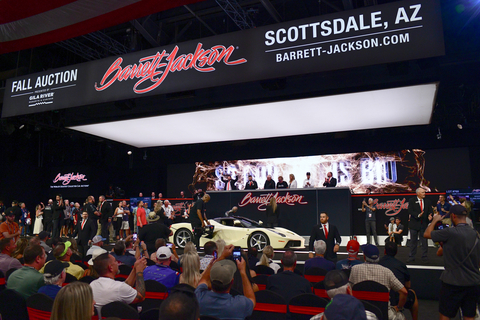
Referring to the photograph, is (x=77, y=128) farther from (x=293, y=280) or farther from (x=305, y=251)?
(x=293, y=280)

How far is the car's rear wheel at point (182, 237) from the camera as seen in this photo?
426 inches

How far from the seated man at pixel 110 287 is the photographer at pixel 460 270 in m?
3.21

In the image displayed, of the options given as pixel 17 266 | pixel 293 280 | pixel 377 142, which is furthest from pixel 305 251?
pixel 377 142

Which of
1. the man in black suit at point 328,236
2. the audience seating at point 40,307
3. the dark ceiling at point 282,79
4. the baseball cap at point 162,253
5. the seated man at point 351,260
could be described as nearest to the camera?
the audience seating at point 40,307

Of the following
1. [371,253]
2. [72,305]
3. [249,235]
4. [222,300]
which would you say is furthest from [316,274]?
[249,235]

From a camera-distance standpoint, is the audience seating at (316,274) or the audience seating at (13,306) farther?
the audience seating at (316,274)

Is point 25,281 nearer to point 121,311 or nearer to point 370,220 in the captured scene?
point 121,311

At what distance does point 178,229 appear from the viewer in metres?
10.9

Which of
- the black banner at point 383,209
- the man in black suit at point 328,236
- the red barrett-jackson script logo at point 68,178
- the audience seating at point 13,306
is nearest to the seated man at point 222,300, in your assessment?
the audience seating at point 13,306

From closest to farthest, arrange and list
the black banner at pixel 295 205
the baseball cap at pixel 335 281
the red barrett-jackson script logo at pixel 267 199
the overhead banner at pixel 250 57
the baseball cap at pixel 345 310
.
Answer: the baseball cap at pixel 345 310, the baseball cap at pixel 335 281, the overhead banner at pixel 250 57, the black banner at pixel 295 205, the red barrett-jackson script logo at pixel 267 199

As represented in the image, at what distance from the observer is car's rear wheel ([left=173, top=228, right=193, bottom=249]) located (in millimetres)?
10812

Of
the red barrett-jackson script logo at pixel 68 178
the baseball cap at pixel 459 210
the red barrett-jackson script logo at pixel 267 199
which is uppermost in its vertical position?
the red barrett-jackson script logo at pixel 68 178

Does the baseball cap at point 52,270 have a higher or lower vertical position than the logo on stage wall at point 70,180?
lower

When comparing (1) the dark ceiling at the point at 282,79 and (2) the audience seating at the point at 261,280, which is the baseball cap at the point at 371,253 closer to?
(2) the audience seating at the point at 261,280
